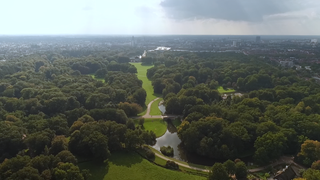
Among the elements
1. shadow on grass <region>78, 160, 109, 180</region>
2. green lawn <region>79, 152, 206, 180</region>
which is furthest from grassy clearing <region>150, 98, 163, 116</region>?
shadow on grass <region>78, 160, 109, 180</region>

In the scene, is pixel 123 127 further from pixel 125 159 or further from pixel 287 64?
pixel 287 64

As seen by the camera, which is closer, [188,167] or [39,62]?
[188,167]

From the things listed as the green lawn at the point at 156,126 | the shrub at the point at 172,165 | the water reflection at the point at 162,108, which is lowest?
the shrub at the point at 172,165

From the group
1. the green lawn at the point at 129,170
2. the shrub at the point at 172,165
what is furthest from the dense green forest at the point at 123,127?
the shrub at the point at 172,165

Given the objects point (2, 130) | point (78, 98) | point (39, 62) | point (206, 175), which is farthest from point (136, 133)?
point (39, 62)

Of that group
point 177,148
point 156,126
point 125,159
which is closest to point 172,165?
point 177,148

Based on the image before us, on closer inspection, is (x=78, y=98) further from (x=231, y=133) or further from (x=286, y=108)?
(x=286, y=108)

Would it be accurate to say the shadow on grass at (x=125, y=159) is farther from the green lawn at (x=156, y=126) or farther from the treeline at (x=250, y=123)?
the green lawn at (x=156, y=126)
